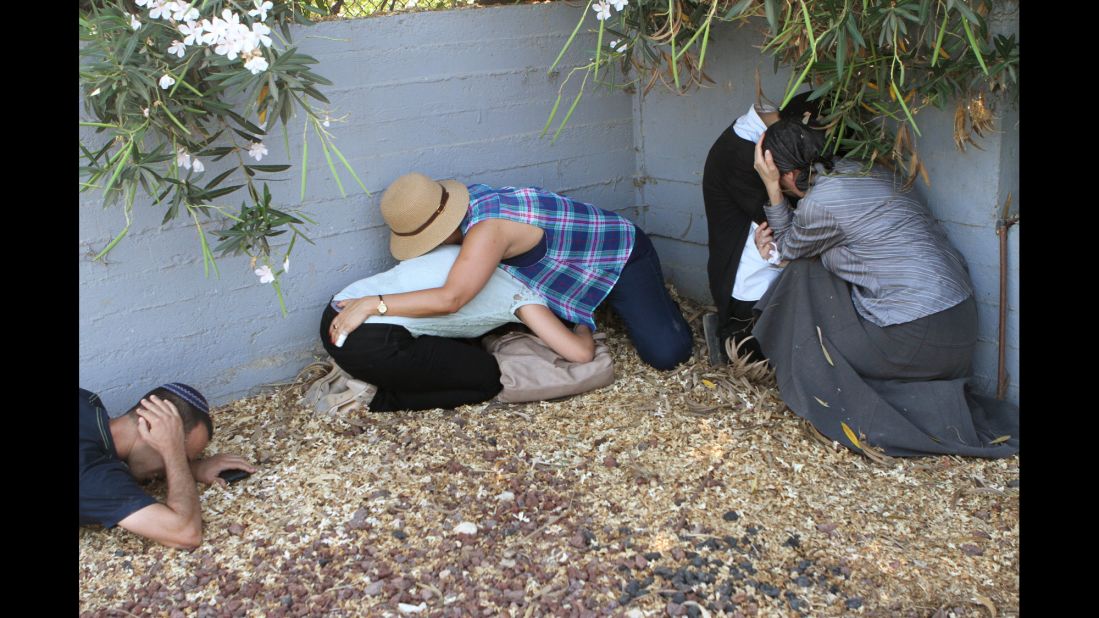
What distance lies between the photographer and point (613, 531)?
2807 mm

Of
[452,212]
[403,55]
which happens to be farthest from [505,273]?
[403,55]

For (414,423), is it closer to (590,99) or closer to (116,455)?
(116,455)

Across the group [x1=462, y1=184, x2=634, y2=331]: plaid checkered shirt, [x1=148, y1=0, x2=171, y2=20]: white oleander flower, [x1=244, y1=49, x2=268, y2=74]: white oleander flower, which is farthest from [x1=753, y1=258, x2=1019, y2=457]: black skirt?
[x1=148, y1=0, x2=171, y2=20]: white oleander flower

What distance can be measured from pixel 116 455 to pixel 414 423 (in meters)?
0.96

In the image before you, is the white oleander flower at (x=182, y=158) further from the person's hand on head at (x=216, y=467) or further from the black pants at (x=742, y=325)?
the black pants at (x=742, y=325)

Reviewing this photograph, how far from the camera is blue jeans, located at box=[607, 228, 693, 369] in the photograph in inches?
152

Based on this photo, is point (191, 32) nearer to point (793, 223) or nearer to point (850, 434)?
point (793, 223)

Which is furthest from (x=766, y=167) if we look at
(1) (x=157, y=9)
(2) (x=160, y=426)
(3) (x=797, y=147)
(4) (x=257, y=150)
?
(2) (x=160, y=426)

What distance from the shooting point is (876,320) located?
328cm

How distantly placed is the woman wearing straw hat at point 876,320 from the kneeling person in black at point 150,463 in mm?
1833

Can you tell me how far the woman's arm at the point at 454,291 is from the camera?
350 centimetres

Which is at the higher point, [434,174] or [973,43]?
[973,43]

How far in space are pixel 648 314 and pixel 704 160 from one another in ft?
2.40

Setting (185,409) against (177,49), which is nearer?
(177,49)
